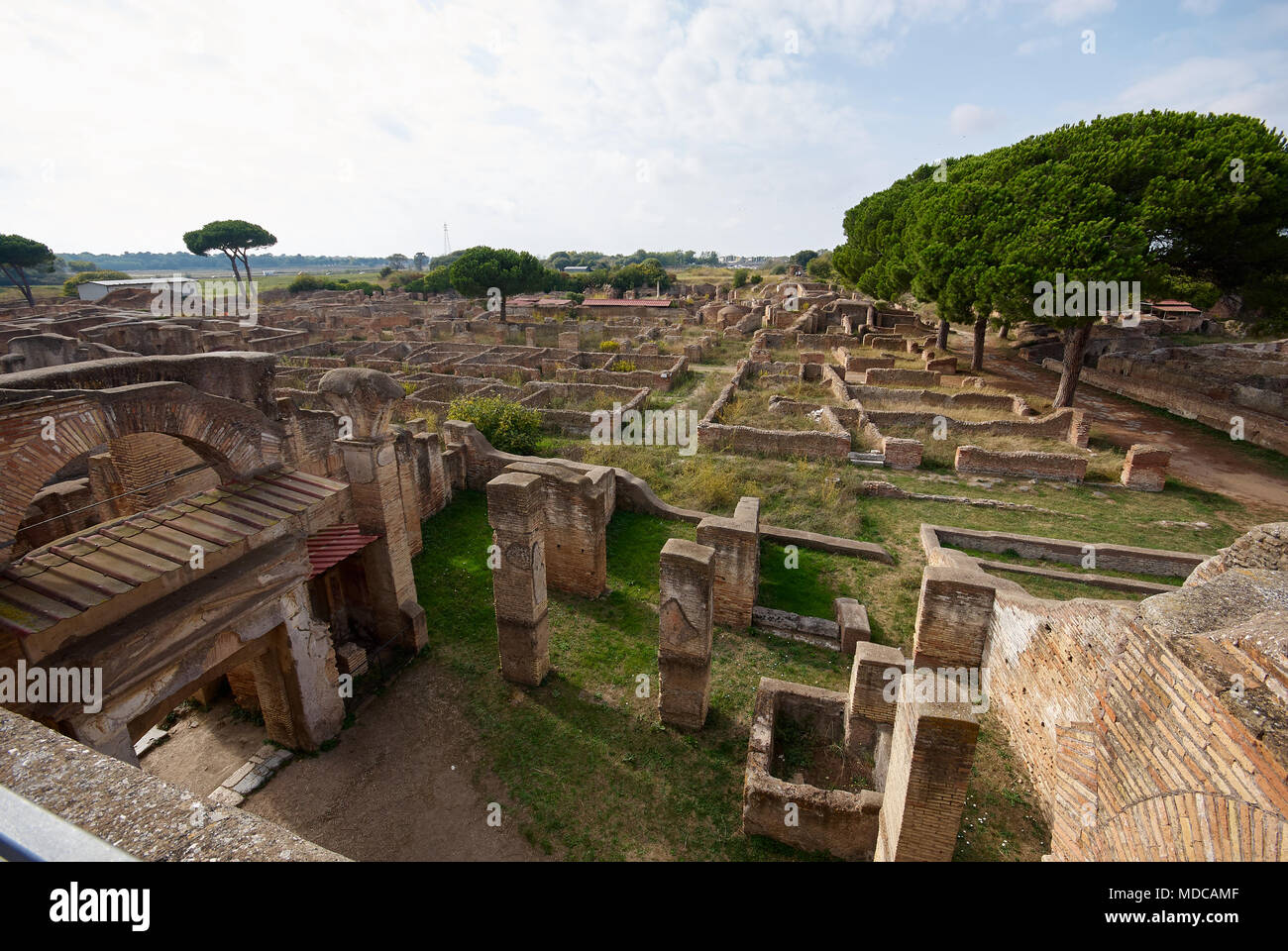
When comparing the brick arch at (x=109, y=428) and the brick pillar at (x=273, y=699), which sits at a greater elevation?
the brick arch at (x=109, y=428)

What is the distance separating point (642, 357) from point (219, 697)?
70.8 ft

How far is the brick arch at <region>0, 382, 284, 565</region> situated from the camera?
14.2 feet

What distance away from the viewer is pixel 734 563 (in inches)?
355

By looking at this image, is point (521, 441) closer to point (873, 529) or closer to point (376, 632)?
point (376, 632)

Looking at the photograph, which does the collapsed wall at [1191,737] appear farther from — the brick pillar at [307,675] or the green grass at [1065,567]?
the brick pillar at [307,675]

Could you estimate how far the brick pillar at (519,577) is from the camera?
24.4ft

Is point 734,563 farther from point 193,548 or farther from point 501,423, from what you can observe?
point 501,423

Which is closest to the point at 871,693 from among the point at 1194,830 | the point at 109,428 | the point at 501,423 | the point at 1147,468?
the point at 1194,830

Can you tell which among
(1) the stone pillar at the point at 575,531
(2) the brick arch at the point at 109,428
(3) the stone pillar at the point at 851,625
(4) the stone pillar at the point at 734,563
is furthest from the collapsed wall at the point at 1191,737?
(2) the brick arch at the point at 109,428

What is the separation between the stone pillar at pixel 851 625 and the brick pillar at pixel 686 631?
8.48ft

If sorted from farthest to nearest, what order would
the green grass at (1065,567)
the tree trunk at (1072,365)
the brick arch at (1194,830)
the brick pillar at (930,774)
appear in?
1. the tree trunk at (1072,365)
2. the green grass at (1065,567)
3. the brick pillar at (930,774)
4. the brick arch at (1194,830)

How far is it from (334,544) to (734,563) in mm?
5676

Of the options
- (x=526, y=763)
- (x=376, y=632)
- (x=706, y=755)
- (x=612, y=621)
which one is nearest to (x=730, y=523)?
(x=612, y=621)

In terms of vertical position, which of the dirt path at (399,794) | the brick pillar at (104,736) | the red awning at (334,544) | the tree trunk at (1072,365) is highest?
the tree trunk at (1072,365)
